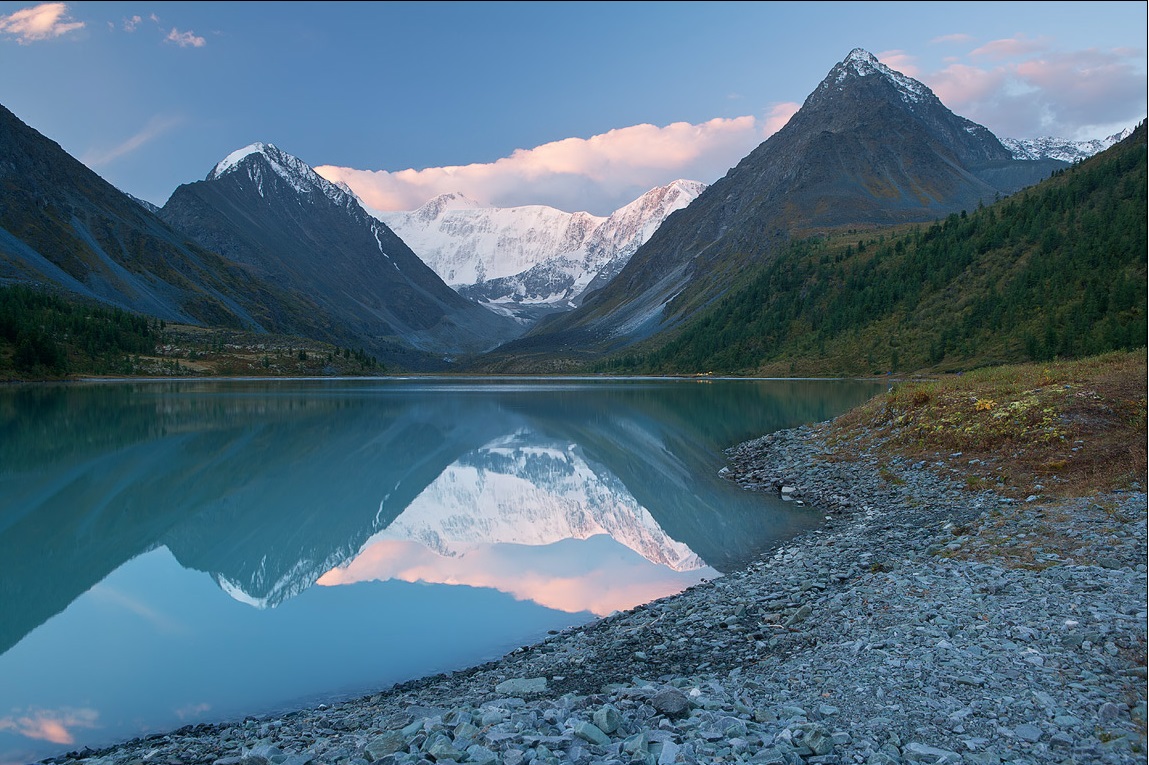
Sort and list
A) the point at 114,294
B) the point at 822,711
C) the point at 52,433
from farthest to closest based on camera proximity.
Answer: the point at 114,294, the point at 52,433, the point at 822,711

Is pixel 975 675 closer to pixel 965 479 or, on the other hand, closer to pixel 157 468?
pixel 965 479

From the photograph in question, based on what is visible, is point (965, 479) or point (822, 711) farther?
point (965, 479)

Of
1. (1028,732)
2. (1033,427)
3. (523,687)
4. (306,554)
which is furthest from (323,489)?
(1028,732)

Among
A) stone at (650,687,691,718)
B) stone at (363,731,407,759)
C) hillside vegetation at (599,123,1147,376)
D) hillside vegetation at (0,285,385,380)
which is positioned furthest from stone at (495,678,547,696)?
hillside vegetation at (0,285,385,380)

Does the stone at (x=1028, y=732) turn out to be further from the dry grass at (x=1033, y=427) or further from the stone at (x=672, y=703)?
the dry grass at (x=1033, y=427)

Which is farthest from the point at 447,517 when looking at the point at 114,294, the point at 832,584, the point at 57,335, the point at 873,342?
the point at 114,294

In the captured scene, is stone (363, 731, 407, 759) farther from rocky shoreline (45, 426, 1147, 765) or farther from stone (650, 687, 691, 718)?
stone (650, 687, 691, 718)

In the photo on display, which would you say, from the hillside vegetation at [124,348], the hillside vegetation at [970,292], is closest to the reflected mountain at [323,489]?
the hillside vegetation at [970,292]

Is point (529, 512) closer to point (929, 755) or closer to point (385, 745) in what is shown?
point (385, 745)
